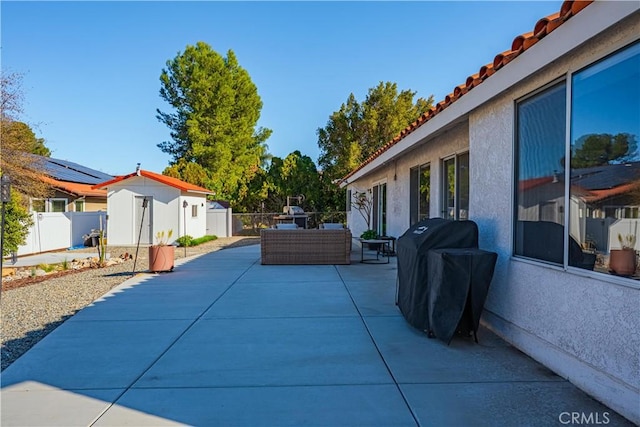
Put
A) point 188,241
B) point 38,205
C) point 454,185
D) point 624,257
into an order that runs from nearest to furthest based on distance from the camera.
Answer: point 624,257 < point 454,185 < point 38,205 < point 188,241

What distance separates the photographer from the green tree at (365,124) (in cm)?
2498

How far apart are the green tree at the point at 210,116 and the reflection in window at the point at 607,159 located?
26.0 metres

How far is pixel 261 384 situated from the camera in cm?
374

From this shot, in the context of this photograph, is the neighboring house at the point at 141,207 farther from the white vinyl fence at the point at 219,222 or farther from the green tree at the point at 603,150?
the green tree at the point at 603,150

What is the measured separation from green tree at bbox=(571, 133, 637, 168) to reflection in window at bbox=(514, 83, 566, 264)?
244 millimetres

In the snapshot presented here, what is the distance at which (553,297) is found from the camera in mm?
3865

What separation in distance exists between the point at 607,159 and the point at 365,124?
2228cm

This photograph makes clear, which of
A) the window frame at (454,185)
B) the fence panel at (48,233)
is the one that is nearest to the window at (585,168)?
the window frame at (454,185)

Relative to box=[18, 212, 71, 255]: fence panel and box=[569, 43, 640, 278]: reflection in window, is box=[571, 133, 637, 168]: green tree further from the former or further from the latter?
box=[18, 212, 71, 255]: fence panel

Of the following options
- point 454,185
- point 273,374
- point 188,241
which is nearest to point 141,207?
point 188,241

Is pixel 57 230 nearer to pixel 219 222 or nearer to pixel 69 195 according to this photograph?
pixel 69 195

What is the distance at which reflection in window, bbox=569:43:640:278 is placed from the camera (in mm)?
3104

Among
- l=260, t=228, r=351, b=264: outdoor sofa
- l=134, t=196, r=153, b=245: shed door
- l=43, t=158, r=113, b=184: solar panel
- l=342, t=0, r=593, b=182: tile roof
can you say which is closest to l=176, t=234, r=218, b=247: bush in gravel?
l=134, t=196, r=153, b=245: shed door

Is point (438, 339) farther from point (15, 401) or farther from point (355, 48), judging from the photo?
point (355, 48)
